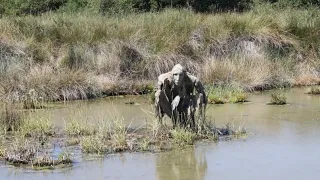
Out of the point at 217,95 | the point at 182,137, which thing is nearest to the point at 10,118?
the point at 182,137

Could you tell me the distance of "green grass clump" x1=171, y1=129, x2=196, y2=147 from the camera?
9688 millimetres

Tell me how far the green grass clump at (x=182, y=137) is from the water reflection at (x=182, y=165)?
0.97 feet

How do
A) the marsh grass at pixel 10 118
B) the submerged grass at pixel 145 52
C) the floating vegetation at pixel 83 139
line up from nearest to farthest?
the floating vegetation at pixel 83 139 < the marsh grass at pixel 10 118 < the submerged grass at pixel 145 52

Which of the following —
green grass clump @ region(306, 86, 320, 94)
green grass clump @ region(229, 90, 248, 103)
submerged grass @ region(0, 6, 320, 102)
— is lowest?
green grass clump @ region(306, 86, 320, 94)

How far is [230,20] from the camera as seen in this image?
20000mm

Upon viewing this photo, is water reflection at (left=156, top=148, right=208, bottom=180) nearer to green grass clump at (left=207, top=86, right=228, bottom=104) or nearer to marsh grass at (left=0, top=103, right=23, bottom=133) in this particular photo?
marsh grass at (left=0, top=103, right=23, bottom=133)

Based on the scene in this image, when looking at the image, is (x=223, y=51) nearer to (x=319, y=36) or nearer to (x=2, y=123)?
(x=319, y=36)

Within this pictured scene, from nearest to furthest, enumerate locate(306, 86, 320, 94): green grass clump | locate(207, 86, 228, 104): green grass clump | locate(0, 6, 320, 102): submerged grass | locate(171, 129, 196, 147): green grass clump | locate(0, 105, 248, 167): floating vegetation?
locate(0, 105, 248, 167): floating vegetation
locate(171, 129, 196, 147): green grass clump
locate(207, 86, 228, 104): green grass clump
locate(0, 6, 320, 102): submerged grass
locate(306, 86, 320, 94): green grass clump

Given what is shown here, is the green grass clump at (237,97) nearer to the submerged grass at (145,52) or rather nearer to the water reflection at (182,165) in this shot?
the submerged grass at (145,52)

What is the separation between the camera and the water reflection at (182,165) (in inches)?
319

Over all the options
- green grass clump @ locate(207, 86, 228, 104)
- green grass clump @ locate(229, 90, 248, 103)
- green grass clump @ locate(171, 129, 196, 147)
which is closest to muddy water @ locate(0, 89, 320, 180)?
green grass clump @ locate(171, 129, 196, 147)

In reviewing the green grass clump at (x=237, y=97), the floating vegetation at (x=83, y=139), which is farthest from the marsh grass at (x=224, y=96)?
the floating vegetation at (x=83, y=139)

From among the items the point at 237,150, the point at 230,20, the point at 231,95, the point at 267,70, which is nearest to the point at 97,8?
the point at 230,20

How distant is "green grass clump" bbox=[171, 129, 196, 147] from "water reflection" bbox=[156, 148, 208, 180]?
0.30m
